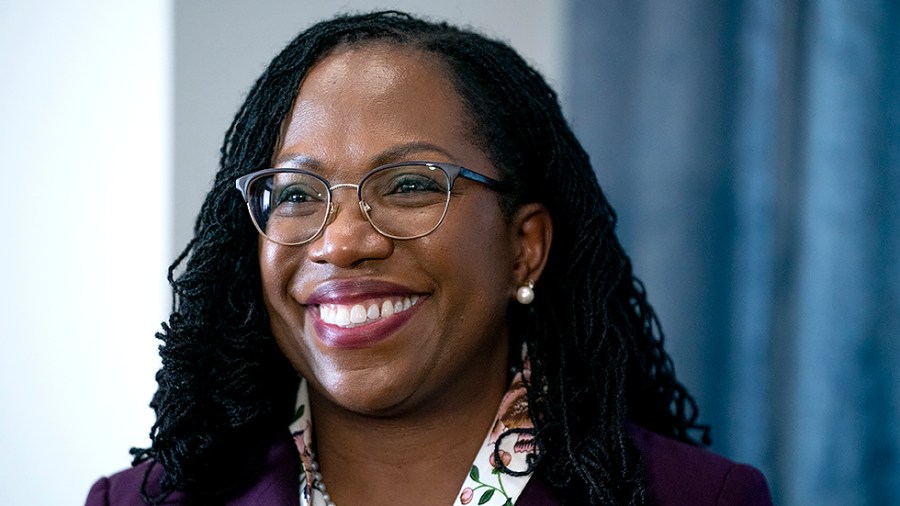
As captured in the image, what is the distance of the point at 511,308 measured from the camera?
1642mm

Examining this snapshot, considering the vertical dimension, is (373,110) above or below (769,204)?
above

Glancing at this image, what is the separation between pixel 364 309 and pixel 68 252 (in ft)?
2.95

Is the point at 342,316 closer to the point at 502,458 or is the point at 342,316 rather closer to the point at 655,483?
the point at 502,458

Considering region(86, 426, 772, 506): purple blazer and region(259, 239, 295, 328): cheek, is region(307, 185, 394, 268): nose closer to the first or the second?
region(259, 239, 295, 328): cheek

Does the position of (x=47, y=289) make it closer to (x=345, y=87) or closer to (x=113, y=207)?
(x=113, y=207)

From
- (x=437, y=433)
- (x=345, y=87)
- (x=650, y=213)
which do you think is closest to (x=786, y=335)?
(x=650, y=213)

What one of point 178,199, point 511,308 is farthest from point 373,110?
point 178,199

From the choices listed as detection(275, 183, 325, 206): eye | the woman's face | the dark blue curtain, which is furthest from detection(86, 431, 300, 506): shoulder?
the dark blue curtain

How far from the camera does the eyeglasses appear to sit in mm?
1391

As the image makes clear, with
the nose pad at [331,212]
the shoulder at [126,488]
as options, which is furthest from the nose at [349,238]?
the shoulder at [126,488]

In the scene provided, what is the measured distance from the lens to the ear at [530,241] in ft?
5.11

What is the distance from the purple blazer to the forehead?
502 millimetres

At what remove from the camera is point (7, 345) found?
6.53ft

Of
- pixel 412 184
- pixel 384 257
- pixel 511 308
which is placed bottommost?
pixel 511 308
